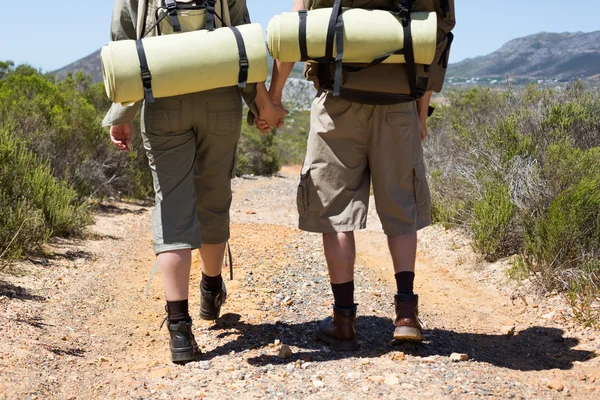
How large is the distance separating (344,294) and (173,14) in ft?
5.03

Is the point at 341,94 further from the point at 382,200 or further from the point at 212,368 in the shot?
the point at 212,368

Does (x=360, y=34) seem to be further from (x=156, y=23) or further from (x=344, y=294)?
(x=344, y=294)

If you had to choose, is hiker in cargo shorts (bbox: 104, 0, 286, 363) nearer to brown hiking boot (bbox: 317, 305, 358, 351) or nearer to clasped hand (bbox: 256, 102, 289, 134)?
clasped hand (bbox: 256, 102, 289, 134)

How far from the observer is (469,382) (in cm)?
297

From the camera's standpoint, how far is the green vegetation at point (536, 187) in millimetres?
4566

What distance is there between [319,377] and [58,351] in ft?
4.61

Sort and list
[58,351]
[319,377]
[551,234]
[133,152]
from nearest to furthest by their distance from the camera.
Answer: [319,377]
[58,351]
[551,234]
[133,152]

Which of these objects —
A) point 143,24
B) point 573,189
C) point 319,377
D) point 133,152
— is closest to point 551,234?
point 573,189

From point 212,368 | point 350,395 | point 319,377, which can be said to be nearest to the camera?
point 350,395

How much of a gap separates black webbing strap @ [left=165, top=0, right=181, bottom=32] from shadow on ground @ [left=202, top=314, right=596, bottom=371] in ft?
5.14

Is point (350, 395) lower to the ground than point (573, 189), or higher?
lower

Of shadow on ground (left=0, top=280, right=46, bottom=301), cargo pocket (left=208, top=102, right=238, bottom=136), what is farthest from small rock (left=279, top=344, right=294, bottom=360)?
shadow on ground (left=0, top=280, right=46, bottom=301)

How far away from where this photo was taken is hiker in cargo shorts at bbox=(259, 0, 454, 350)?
323cm

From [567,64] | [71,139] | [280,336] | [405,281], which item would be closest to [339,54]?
[405,281]
